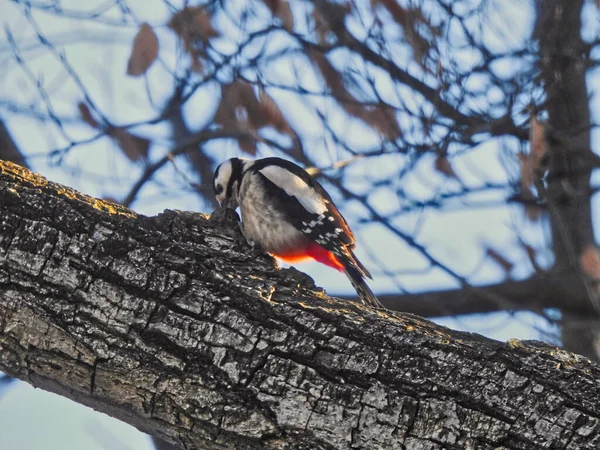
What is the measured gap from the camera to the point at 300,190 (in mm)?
4133

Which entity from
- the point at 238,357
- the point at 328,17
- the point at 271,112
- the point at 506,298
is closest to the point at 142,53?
the point at 271,112

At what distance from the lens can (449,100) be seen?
14.5ft

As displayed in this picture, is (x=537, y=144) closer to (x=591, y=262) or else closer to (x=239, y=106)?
(x=591, y=262)

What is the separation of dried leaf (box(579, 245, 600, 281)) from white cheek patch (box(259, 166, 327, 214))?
1361 millimetres

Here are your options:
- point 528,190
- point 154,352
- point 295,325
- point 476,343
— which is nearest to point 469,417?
point 476,343

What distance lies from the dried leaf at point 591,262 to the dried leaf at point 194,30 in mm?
2457

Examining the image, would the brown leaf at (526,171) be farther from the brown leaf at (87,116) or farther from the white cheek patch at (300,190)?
the brown leaf at (87,116)

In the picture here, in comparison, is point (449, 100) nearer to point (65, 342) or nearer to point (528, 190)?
point (528, 190)

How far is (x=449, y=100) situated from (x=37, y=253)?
113 inches

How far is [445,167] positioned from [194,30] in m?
1.68

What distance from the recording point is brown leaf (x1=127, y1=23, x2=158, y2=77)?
15.1ft

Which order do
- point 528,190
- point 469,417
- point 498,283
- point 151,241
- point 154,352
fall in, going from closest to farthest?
point 469,417 < point 154,352 < point 151,241 < point 528,190 < point 498,283

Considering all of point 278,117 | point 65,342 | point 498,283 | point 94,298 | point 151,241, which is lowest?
point 65,342

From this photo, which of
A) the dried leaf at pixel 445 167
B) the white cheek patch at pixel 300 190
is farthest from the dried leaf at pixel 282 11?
the dried leaf at pixel 445 167
